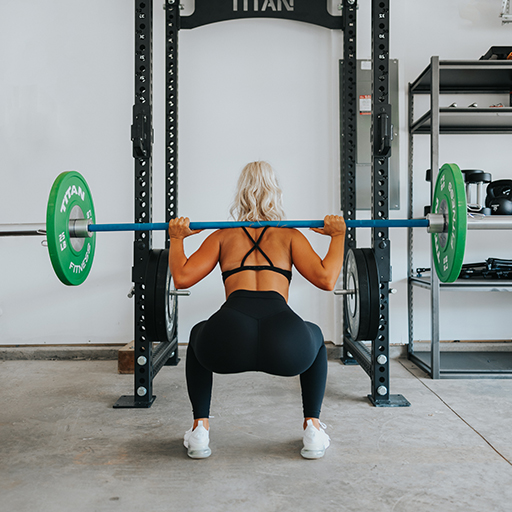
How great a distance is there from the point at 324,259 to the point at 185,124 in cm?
186

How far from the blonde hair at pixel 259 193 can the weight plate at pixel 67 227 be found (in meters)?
0.70

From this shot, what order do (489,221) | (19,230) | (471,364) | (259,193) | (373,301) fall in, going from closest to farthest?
(259,193), (373,301), (19,230), (489,221), (471,364)

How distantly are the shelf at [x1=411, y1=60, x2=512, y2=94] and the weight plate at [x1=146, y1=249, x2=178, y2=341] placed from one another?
1908 mm

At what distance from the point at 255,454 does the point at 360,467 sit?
369 mm

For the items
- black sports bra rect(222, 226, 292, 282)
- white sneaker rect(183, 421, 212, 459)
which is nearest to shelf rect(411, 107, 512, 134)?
black sports bra rect(222, 226, 292, 282)

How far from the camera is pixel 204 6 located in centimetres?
290

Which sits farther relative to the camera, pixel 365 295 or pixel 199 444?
pixel 365 295

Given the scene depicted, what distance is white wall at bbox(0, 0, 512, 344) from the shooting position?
297cm

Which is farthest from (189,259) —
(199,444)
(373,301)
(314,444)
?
(373,301)

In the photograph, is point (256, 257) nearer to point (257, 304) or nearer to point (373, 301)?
point (257, 304)

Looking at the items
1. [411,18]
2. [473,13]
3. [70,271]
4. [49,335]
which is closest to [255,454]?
[70,271]

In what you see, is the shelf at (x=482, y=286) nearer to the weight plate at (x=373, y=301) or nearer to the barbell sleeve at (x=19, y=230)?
the weight plate at (x=373, y=301)

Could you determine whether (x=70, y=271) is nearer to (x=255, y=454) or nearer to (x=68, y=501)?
(x=68, y=501)

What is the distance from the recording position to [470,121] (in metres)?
2.82
